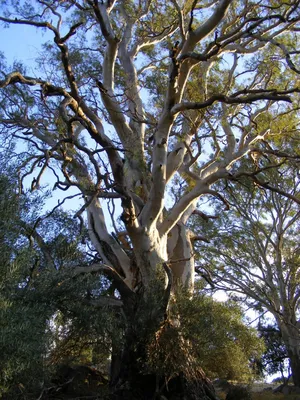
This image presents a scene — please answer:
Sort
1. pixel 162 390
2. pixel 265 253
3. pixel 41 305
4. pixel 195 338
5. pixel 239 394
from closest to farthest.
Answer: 1. pixel 41 305
2. pixel 195 338
3. pixel 162 390
4. pixel 239 394
5. pixel 265 253

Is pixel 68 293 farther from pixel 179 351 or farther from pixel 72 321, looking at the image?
pixel 179 351

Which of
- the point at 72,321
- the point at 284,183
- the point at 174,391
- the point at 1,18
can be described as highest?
the point at 1,18

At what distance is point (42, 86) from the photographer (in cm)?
676

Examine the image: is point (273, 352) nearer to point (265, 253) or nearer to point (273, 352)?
point (273, 352)

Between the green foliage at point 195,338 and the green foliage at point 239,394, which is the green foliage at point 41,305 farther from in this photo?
the green foliage at point 239,394

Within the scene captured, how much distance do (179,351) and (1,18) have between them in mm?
6846

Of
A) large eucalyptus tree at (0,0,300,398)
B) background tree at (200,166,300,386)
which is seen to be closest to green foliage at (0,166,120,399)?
large eucalyptus tree at (0,0,300,398)

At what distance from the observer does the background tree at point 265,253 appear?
46.5 feet

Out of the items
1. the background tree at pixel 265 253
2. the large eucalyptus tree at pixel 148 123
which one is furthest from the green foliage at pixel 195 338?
the background tree at pixel 265 253

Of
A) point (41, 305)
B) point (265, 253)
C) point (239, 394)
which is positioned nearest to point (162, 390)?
point (41, 305)

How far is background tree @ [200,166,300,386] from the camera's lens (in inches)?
558

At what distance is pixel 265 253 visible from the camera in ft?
49.5

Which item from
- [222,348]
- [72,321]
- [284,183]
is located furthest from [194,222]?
[72,321]

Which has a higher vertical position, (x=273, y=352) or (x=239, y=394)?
(x=273, y=352)
